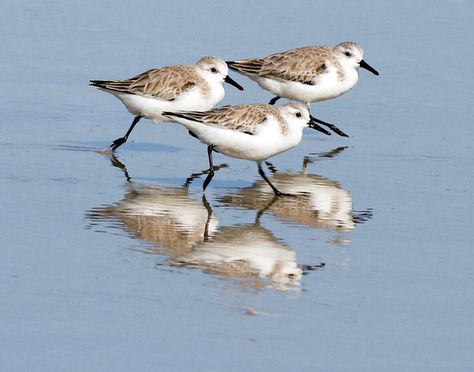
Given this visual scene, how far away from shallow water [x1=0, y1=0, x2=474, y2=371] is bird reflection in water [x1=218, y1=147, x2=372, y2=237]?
0.04m

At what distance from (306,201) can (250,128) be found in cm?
90

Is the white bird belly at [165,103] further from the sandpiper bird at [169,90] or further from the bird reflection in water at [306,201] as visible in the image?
the bird reflection in water at [306,201]

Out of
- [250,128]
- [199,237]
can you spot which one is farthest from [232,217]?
[250,128]

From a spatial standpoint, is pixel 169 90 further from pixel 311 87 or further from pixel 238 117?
pixel 311 87

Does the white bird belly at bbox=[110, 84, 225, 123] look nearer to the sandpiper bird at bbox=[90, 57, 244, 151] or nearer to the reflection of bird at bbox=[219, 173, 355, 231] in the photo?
the sandpiper bird at bbox=[90, 57, 244, 151]

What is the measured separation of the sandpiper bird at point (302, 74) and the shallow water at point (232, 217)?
0.46 metres

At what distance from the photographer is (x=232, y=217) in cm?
1109

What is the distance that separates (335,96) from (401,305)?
24.6ft

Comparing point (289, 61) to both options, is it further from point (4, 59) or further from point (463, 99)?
point (4, 59)

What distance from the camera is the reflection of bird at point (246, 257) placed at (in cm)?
923

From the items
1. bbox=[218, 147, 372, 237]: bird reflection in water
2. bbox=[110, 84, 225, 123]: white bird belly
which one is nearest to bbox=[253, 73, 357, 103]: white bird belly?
bbox=[110, 84, 225, 123]: white bird belly

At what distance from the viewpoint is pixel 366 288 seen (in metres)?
9.03

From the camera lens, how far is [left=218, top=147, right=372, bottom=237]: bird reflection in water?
1108 centimetres

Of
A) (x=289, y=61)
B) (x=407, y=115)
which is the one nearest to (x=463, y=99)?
(x=407, y=115)
